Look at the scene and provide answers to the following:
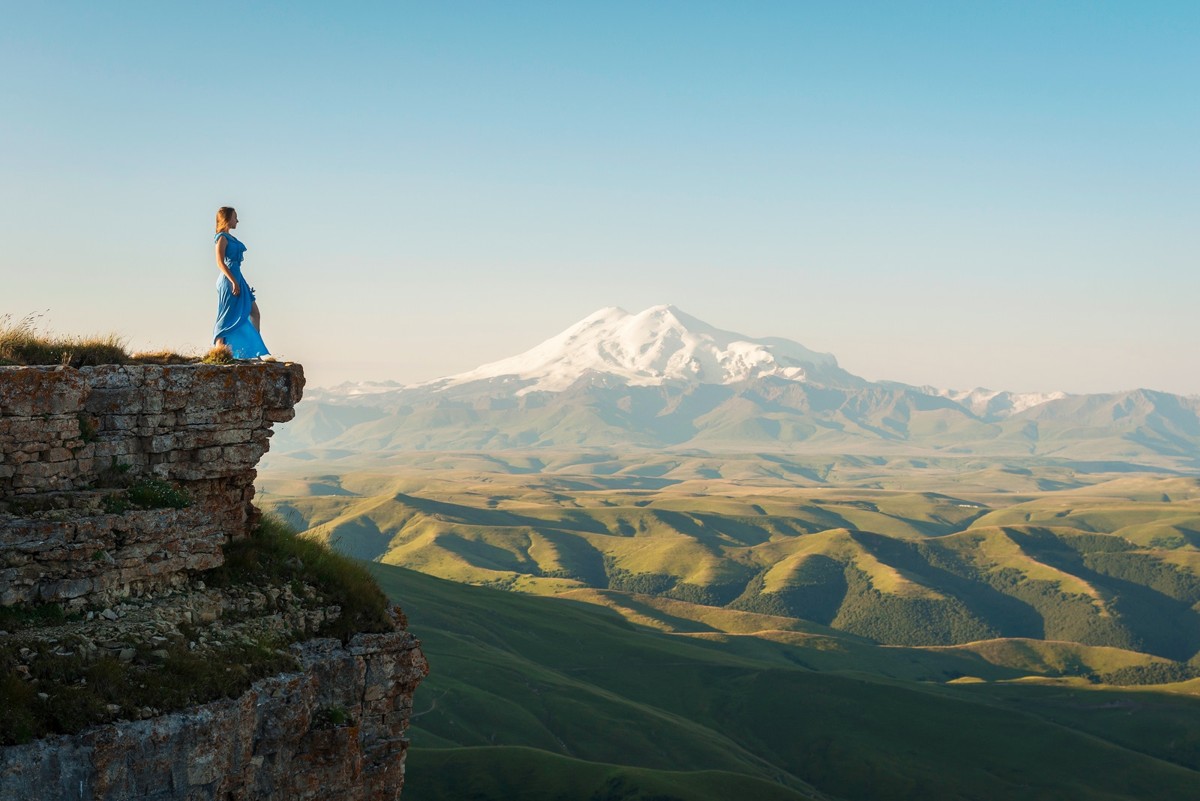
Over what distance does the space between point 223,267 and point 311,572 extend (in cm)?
680

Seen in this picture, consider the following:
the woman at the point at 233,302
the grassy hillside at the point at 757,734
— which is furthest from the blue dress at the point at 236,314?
the grassy hillside at the point at 757,734

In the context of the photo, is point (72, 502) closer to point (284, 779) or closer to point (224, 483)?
point (224, 483)

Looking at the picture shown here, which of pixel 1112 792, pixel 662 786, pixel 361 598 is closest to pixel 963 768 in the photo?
pixel 1112 792

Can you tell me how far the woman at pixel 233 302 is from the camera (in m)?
21.2

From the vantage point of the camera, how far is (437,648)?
17300 centimetres

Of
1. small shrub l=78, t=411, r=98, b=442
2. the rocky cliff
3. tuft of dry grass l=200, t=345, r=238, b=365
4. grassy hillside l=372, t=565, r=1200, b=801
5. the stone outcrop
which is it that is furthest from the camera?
grassy hillside l=372, t=565, r=1200, b=801

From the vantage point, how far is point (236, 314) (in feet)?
70.3

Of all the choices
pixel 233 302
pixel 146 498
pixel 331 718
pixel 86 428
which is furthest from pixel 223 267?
pixel 331 718

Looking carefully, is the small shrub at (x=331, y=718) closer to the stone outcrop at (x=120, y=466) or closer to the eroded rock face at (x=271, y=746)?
the eroded rock face at (x=271, y=746)

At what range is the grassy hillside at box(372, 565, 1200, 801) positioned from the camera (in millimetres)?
113188

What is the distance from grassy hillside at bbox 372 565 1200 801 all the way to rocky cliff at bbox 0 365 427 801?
294 ft

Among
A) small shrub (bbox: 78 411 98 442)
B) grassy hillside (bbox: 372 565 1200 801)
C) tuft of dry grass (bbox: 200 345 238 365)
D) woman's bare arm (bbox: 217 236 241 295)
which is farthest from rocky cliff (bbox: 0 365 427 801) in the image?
grassy hillside (bbox: 372 565 1200 801)

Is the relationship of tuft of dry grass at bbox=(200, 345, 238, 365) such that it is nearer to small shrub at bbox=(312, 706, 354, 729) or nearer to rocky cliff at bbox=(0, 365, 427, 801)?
rocky cliff at bbox=(0, 365, 427, 801)

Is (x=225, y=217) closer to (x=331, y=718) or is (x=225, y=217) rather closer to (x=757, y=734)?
(x=331, y=718)
